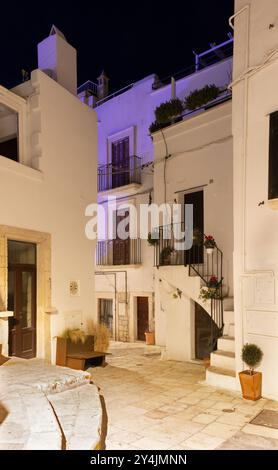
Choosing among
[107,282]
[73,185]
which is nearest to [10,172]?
[73,185]

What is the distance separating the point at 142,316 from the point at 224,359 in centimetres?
637

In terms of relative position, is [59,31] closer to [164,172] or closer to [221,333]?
[164,172]

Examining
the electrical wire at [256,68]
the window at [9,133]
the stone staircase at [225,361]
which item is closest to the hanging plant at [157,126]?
the electrical wire at [256,68]

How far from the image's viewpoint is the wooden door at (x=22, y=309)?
8.76 m

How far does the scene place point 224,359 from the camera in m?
7.98

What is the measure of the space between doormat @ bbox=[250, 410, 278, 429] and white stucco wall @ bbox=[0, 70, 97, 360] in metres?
5.05

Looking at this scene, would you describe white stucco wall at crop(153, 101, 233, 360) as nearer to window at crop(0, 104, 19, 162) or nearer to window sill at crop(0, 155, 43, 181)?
window sill at crop(0, 155, 43, 181)

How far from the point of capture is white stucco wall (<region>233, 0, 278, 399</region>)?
280 inches

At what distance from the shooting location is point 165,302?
11148 millimetres

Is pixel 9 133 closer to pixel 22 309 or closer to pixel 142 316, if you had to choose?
pixel 22 309

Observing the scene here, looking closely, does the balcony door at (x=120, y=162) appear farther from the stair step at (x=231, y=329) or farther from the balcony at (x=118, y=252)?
the stair step at (x=231, y=329)

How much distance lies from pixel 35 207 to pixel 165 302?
14.8ft

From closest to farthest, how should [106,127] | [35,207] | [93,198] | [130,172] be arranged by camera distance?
[35,207], [93,198], [130,172], [106,127]

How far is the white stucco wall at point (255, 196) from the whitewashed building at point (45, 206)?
4.34 meters
